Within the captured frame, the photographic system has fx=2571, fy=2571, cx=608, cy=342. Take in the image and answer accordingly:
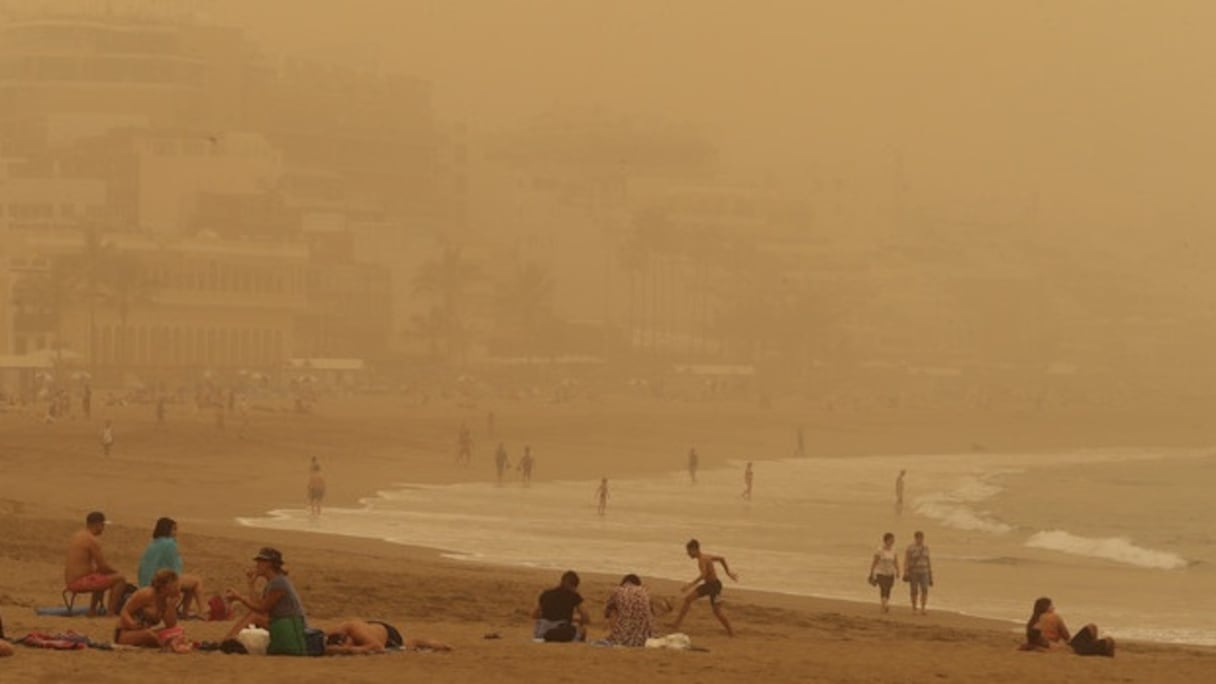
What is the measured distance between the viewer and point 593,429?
75.8 meters

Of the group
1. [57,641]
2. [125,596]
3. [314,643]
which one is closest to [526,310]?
[125,596]

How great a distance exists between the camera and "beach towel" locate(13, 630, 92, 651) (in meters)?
15.2

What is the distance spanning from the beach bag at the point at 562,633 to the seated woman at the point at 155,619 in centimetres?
287

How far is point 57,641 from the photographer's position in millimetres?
15234

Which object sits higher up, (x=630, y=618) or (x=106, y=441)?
(x=106, y=441)

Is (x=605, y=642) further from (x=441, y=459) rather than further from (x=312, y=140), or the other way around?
(x=312, y=140)

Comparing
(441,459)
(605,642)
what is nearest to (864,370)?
(441,459)

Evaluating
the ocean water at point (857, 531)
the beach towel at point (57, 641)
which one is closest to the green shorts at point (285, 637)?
the beach towel at point (57, 641)

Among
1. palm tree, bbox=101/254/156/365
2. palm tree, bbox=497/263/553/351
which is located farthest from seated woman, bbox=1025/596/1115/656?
palm tree, bbox=497/263/553/351

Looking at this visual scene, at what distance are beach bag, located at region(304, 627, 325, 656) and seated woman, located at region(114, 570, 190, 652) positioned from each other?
72 cm

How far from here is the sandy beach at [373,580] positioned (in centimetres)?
1580

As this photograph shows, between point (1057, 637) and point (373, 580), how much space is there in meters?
7.21

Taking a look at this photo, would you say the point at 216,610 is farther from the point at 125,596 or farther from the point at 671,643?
the point at 671,643

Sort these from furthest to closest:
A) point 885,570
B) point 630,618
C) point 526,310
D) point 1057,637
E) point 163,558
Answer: point 526,310 < point 885,570 < point 1057,637 < point 163,558 < point 630,618
